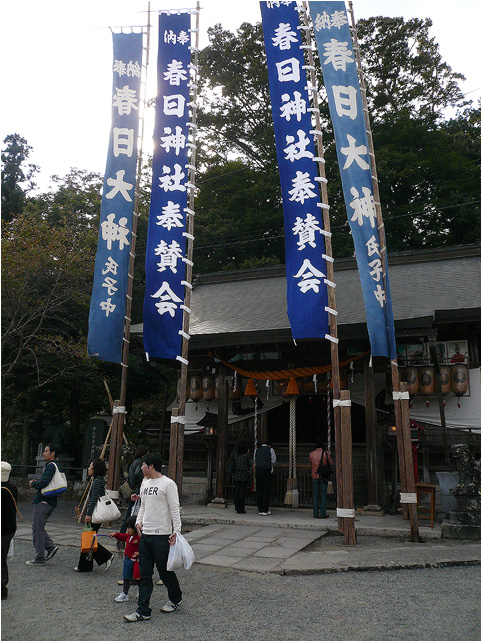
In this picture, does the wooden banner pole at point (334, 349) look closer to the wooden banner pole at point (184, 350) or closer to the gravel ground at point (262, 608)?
the gravel ground at point (262, 608)

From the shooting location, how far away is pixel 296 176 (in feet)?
29.5

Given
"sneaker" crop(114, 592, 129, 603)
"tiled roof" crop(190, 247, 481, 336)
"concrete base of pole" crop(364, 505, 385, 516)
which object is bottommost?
"concrete base of pole" crop(364, 505, 385, 516)

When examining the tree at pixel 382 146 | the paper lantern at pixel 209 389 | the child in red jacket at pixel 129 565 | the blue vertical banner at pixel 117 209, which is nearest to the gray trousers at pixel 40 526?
the child in red jacket at pixel 129 565

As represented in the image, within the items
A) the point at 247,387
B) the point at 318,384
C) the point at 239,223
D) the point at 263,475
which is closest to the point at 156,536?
the point at 263,475

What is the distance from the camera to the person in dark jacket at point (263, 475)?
36.5ft

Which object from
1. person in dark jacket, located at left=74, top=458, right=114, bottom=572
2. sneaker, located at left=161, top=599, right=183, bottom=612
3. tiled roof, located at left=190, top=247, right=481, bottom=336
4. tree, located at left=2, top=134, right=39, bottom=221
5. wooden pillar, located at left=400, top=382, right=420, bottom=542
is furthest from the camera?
tree, located at left=2, top=134, right=39, bottom=221

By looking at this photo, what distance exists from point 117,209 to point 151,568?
23.8ft

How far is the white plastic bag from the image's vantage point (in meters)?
5.12

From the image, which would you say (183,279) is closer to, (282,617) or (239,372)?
(239,372)

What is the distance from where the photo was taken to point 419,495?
10.9 metres

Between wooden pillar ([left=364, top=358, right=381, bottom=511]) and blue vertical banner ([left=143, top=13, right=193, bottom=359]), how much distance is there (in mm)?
4435

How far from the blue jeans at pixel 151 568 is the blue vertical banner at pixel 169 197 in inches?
163

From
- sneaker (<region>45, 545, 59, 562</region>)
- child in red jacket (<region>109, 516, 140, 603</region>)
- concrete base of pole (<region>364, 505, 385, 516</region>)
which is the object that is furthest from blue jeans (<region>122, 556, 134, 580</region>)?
concrete base of pole (<region>364, 505, 385, 516</region>)

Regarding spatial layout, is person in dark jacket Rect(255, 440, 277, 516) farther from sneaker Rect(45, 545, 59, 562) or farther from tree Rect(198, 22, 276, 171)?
tree Rect(198, 22, 276, 171)
